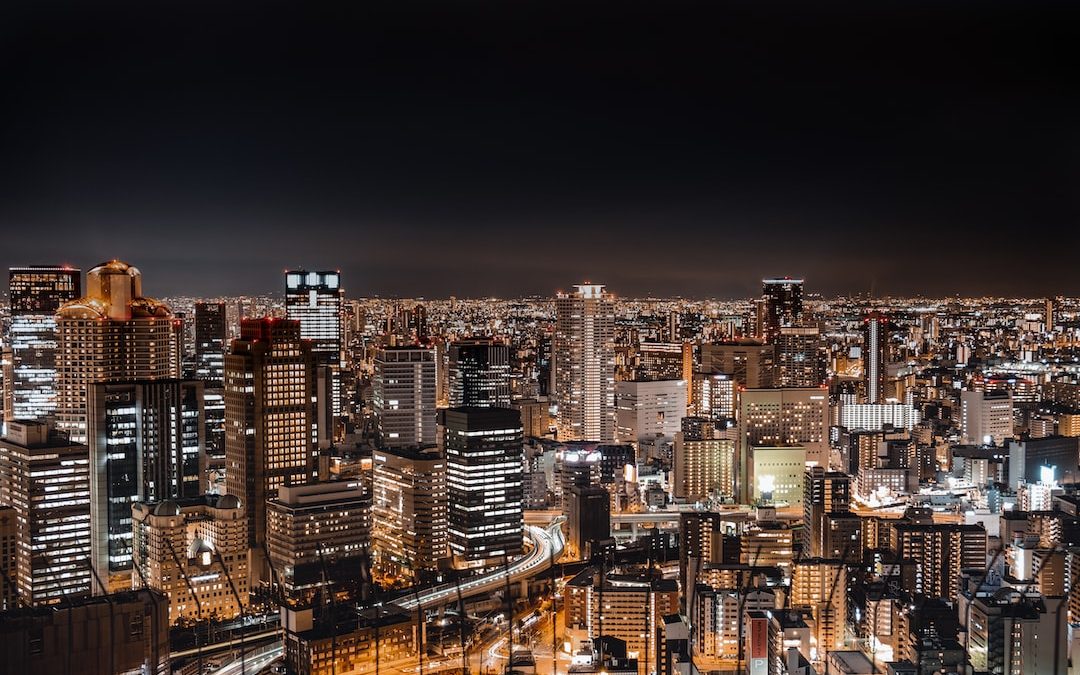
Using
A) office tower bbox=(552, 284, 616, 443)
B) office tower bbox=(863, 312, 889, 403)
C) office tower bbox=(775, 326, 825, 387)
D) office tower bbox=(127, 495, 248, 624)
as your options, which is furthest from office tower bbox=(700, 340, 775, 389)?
office tower bbox=(127, 495, 248, 624)

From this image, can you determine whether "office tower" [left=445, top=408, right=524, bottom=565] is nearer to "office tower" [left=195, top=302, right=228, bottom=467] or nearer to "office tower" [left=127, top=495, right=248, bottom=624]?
"office tower" [left=127, top=495, right=248, bottom=624]

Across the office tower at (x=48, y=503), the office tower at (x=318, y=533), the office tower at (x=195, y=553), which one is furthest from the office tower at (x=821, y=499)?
the office tower at (x=48, y=503)

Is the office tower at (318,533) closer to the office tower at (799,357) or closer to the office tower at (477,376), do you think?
the office tower at (477,376)

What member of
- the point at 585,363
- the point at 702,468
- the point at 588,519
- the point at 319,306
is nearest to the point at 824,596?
the point at 588,519

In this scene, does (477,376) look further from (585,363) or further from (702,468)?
(702,468)

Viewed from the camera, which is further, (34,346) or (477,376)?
(477,376)

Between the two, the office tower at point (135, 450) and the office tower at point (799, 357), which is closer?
→ the office tower at point (135, 450)
